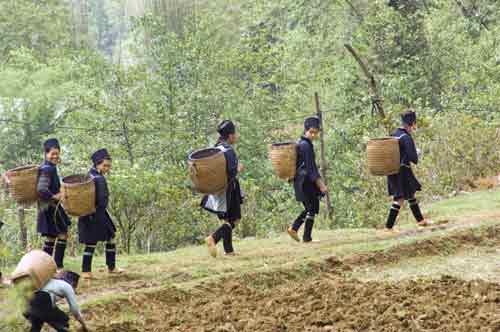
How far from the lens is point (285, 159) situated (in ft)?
32.9

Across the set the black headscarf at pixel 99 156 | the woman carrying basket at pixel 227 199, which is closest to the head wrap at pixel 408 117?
the woman carrying basket at pixel 227 199

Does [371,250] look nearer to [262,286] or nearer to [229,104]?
[262,286]

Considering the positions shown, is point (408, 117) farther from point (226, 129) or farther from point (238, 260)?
point (238, 260)

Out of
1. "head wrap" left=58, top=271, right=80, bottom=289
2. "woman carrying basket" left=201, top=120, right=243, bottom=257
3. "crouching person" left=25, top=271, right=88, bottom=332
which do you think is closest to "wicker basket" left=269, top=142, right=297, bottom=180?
"woman carrying basket" left=201, top=120, right=243, bottom=257

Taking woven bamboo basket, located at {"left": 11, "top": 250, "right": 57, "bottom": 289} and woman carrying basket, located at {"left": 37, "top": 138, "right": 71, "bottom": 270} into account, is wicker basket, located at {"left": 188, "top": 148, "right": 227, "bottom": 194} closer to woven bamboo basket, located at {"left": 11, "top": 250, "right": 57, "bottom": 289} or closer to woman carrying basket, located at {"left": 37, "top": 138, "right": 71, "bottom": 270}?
woman carrying basket, located at {"left": 37, "top": 138, "right": 71, "bottom": 270}

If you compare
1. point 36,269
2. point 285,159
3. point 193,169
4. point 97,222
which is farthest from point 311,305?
point 285,159

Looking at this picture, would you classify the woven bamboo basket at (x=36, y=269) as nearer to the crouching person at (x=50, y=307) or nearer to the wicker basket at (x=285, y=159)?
the crouching person at (x=50, y=307)

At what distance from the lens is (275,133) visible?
23.0 m

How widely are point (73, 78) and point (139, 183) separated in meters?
20.4

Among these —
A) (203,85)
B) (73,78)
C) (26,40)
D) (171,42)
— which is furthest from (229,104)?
(26,40)

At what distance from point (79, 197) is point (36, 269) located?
7.56ft

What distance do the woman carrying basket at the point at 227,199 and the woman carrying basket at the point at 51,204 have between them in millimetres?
1922

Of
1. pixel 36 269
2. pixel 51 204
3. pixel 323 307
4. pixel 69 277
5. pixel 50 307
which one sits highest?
pixel 51 204

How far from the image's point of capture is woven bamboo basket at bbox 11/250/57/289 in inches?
228
